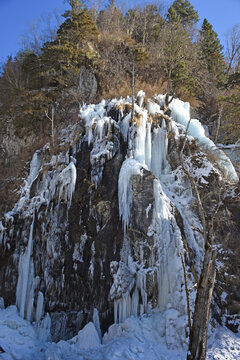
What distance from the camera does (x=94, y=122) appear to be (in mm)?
10602

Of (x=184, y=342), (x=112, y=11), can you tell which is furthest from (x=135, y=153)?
(x=112, y=11)

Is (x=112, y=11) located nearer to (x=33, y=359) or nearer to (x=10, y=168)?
(x=10, y=168)

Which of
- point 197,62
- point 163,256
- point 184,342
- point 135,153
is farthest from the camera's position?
point 197,62

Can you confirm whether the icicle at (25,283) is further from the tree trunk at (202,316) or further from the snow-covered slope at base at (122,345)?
the tree trunk at (202,316)

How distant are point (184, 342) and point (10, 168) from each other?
10898 mm

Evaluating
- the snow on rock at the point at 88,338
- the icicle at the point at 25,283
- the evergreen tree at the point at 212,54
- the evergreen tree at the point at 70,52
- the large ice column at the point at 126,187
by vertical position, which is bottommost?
the snow on rock at the point at 88,338

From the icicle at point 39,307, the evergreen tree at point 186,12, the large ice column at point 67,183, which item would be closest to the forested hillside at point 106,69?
the large ice column at point 67,183

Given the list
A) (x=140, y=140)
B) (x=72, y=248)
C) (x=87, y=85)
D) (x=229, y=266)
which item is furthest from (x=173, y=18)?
(x=72, y=248)

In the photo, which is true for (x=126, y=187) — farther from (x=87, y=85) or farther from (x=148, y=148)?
(x=87, y=85)

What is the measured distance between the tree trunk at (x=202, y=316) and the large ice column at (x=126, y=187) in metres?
4.23

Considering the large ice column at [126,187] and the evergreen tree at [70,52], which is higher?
the evergreen tree at [70,52]

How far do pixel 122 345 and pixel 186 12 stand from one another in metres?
27.9

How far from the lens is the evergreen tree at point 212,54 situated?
18.2 meters

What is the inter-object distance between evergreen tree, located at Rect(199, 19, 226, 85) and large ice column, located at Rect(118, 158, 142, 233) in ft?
39.8
